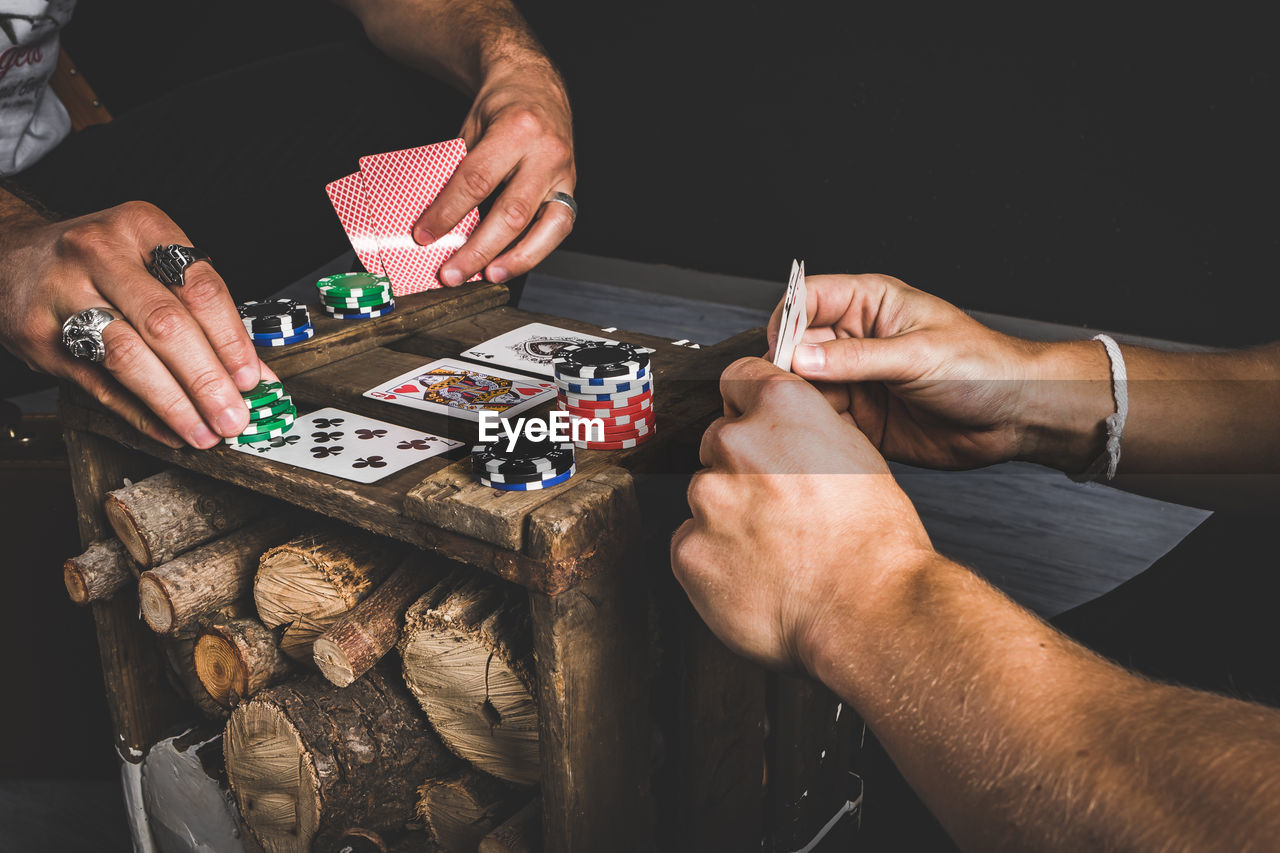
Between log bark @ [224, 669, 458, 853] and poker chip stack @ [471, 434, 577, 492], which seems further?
log bark @ [224, 669, 458, 853]

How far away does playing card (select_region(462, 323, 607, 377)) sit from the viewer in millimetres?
1538

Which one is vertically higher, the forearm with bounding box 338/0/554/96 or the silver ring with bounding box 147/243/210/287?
the forearm with bounding box 338/0/554/96

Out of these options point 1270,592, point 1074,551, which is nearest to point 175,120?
point 1270,592

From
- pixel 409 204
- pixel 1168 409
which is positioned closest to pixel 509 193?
pixel 409 204

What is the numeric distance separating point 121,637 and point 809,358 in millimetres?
1251

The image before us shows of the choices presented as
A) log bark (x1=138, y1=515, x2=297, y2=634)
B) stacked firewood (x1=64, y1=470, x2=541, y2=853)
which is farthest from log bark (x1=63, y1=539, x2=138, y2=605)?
log bark (x1=138, y1=515, x2=297, y2=634)

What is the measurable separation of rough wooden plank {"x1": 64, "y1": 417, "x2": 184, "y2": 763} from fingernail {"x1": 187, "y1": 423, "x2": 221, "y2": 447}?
382mm

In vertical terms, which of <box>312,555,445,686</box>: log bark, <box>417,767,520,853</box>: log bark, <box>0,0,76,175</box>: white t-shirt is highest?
<box>0,0,76,175</box>: white t-shirt

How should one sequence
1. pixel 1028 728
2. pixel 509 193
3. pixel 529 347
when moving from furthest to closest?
pixel 509 193, pixel 529 347, pixel 1028 728

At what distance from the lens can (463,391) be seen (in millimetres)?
1436

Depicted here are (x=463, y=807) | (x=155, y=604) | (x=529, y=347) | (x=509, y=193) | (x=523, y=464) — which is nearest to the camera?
(x=523, y=464)

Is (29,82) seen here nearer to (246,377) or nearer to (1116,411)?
(246,377)

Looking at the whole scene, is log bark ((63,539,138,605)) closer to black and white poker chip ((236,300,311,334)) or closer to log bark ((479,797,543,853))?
black and white poker chip ((236,300,311,334))

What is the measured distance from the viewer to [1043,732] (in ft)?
2.28
